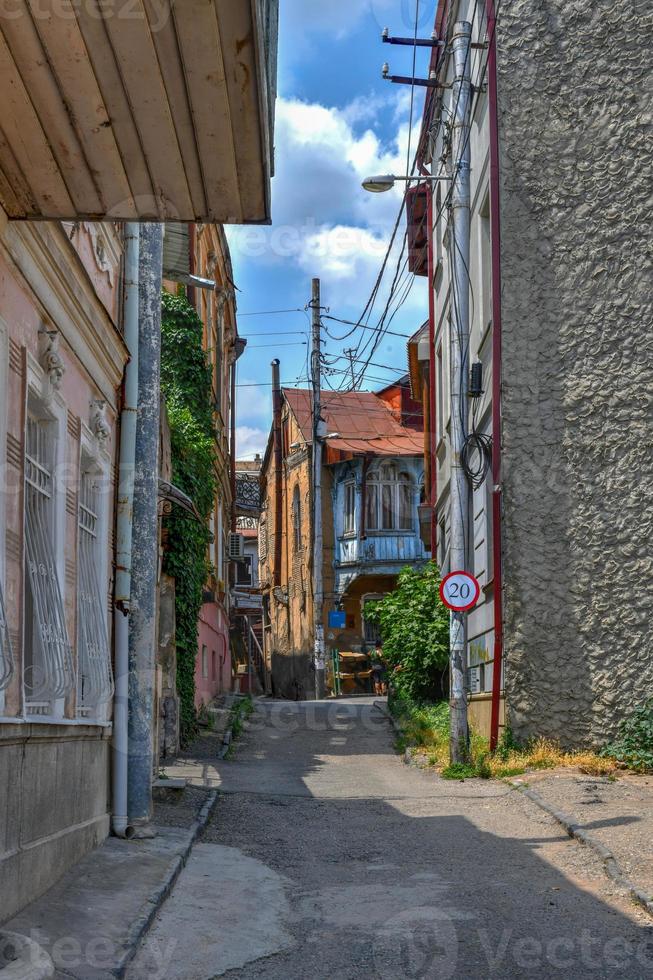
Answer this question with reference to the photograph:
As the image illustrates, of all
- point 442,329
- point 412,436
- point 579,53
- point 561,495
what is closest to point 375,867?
point 561,495

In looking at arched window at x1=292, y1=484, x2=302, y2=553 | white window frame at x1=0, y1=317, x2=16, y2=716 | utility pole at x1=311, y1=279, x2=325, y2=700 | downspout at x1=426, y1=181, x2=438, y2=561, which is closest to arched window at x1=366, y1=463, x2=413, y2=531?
utility pole at x1=311, y1=279, x2=325, y2=700

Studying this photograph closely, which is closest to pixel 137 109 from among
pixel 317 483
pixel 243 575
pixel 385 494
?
pixel 317 483

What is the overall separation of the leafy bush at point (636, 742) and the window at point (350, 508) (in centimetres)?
2560

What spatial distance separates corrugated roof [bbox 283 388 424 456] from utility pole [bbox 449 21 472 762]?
2305 cm

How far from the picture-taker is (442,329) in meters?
21.5

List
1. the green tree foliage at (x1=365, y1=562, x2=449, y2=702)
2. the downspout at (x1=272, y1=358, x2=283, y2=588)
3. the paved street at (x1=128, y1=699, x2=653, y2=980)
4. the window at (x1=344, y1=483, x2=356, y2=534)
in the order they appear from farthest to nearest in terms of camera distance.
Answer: the downspout at (x1=272, y1=358, x2=283, y2=588)
the window at (x1=344, y1=483, x2=356, y2=534)
the green tree foliage at (x1=365, y1=562, x2=449, y2=702)
the paved street at (x1=128, y1=699, x2=653, y2=980)

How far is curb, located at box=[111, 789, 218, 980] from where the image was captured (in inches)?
211

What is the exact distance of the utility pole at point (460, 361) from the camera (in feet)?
44.8

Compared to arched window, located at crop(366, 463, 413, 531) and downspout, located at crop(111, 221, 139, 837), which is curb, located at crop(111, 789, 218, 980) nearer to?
downspout, located at crop(111, 221, 139, 837)

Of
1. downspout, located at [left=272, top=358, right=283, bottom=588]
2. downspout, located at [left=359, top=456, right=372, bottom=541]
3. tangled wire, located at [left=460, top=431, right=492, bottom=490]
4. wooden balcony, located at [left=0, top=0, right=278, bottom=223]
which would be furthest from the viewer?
downspout, located at [left=272, top=358, right=283, bottom=588]

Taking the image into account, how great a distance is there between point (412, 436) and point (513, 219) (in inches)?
1069

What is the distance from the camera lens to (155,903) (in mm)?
6621

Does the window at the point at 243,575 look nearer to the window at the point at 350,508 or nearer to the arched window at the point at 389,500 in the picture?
the window at the point at 350,508

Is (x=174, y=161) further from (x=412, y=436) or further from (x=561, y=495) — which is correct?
(x=412, y=436)
